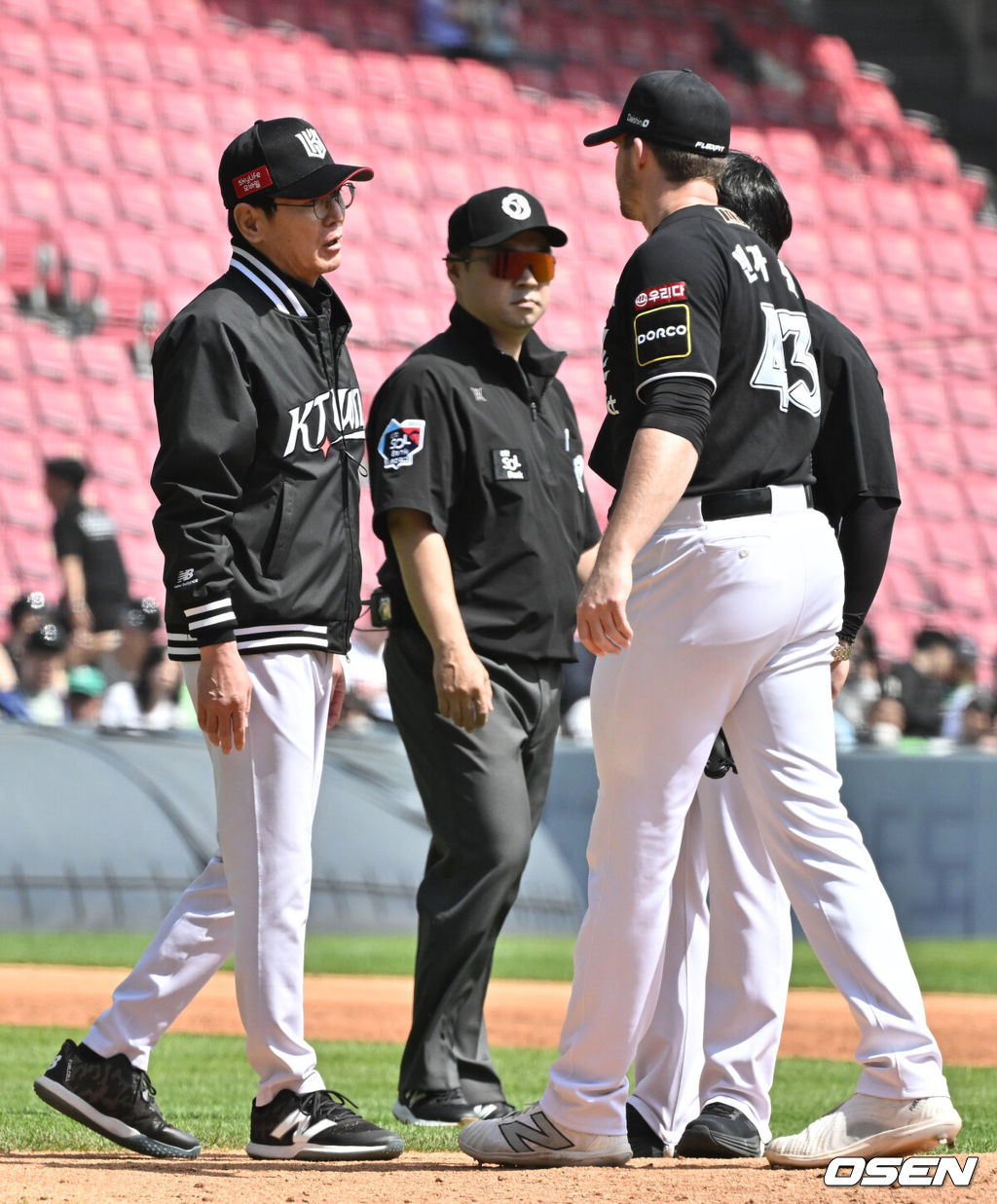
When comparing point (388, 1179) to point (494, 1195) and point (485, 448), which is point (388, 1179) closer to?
point (494, 1195)

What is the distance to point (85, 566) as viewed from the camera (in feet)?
35.4

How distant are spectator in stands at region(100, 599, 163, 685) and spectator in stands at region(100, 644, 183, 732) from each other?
0.03m

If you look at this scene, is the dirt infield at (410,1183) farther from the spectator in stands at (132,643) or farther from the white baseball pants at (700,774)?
the spectator in stands at (132,643)

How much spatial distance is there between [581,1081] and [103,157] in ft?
45.2

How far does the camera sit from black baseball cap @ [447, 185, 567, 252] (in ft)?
15.1

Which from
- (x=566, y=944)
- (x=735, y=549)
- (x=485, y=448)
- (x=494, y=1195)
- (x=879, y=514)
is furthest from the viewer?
(x=566, y=944)

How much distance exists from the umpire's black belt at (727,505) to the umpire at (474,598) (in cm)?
102

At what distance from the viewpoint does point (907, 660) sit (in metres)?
12.8

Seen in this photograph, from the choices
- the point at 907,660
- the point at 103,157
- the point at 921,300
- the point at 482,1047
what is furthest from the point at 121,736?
the point at 921,300

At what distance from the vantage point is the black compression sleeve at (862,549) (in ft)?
12.5

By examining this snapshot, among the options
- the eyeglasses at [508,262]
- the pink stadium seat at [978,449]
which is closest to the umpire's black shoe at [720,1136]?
the eyeglasses at [508,262]

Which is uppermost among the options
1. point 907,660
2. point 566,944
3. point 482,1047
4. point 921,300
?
point 921,300

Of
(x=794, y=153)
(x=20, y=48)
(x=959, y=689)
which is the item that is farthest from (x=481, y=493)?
(x=794, y=153)

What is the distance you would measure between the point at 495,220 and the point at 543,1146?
7.80 feet
